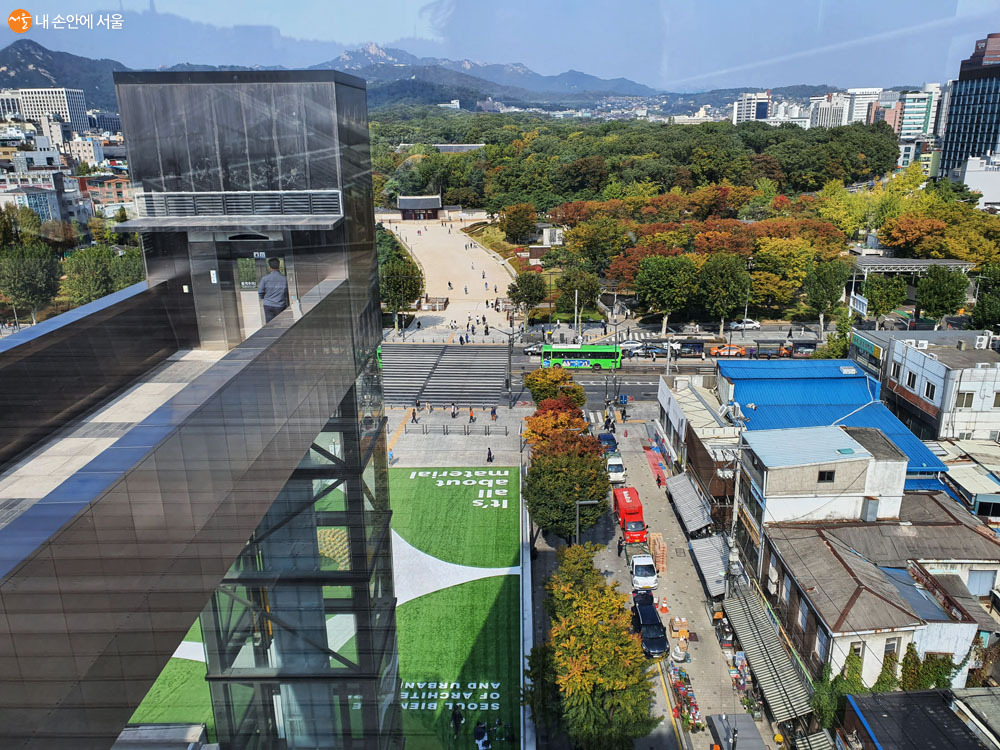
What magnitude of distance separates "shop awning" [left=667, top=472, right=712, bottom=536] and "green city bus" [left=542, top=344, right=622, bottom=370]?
894 cm

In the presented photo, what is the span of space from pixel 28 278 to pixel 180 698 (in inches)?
689

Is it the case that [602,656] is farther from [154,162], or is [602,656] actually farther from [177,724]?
[154,162]

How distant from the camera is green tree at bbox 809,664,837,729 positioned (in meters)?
9.27

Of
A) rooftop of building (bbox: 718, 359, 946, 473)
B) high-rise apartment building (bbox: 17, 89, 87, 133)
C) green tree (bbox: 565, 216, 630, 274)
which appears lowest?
rooftop of building (bbox: 718, 359, 946, 473)

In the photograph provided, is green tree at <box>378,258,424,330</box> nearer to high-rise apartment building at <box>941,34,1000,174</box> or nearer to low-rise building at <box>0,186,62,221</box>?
low-rise building at <box>0,186,62,221</box>

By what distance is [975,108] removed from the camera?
5219 cm

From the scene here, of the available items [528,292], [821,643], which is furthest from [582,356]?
[821,643]

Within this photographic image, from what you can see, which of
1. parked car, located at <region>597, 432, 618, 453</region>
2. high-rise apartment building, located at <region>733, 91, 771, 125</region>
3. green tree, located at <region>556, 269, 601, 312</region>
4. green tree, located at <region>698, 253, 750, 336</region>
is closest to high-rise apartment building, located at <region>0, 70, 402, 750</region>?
parked car, located at <region>597, 432, 618, 453</region>

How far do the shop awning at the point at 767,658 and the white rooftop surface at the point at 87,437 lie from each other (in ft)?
30.1

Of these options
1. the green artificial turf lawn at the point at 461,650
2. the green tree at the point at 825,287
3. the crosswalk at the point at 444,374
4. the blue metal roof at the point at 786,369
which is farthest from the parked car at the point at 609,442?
the green tree at the point at 825,287

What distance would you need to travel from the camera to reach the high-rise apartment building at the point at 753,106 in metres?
105

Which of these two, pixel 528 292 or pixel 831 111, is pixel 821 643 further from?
pixel 831 111

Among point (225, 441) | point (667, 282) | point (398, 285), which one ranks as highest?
point (225, 441)

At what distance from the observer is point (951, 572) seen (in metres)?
11.2
